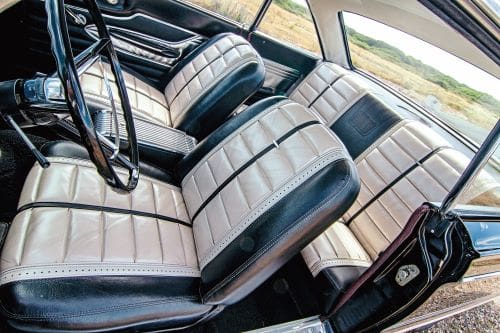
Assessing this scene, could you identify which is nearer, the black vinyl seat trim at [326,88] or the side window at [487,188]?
the side window at [487,188]

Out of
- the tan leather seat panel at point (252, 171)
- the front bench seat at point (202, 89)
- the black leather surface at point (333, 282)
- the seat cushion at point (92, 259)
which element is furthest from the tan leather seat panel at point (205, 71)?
the black leather surface at point (333, 282)

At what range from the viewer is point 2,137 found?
67.9 inches

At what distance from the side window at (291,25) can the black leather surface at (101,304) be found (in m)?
1.94

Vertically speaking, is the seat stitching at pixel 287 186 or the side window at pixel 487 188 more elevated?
the side window at pixel 487 188

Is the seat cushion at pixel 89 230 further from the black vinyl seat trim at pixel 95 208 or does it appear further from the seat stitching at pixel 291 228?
the seat stitching at pixel 291 228

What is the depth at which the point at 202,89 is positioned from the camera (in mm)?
1741

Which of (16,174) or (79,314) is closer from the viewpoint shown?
(79,314)

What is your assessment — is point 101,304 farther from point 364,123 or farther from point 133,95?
point 364,123

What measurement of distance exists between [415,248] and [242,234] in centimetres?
50

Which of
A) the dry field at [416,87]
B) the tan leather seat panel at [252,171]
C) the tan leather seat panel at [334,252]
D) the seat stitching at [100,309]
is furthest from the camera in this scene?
the dry field at [416,87]

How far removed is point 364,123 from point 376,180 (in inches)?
13.6

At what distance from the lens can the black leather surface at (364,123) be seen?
5.50 feet

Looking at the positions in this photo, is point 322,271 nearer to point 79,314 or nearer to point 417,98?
point 79,314

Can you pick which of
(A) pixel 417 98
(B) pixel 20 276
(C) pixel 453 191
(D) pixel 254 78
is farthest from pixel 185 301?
(A) pixel 417 98
